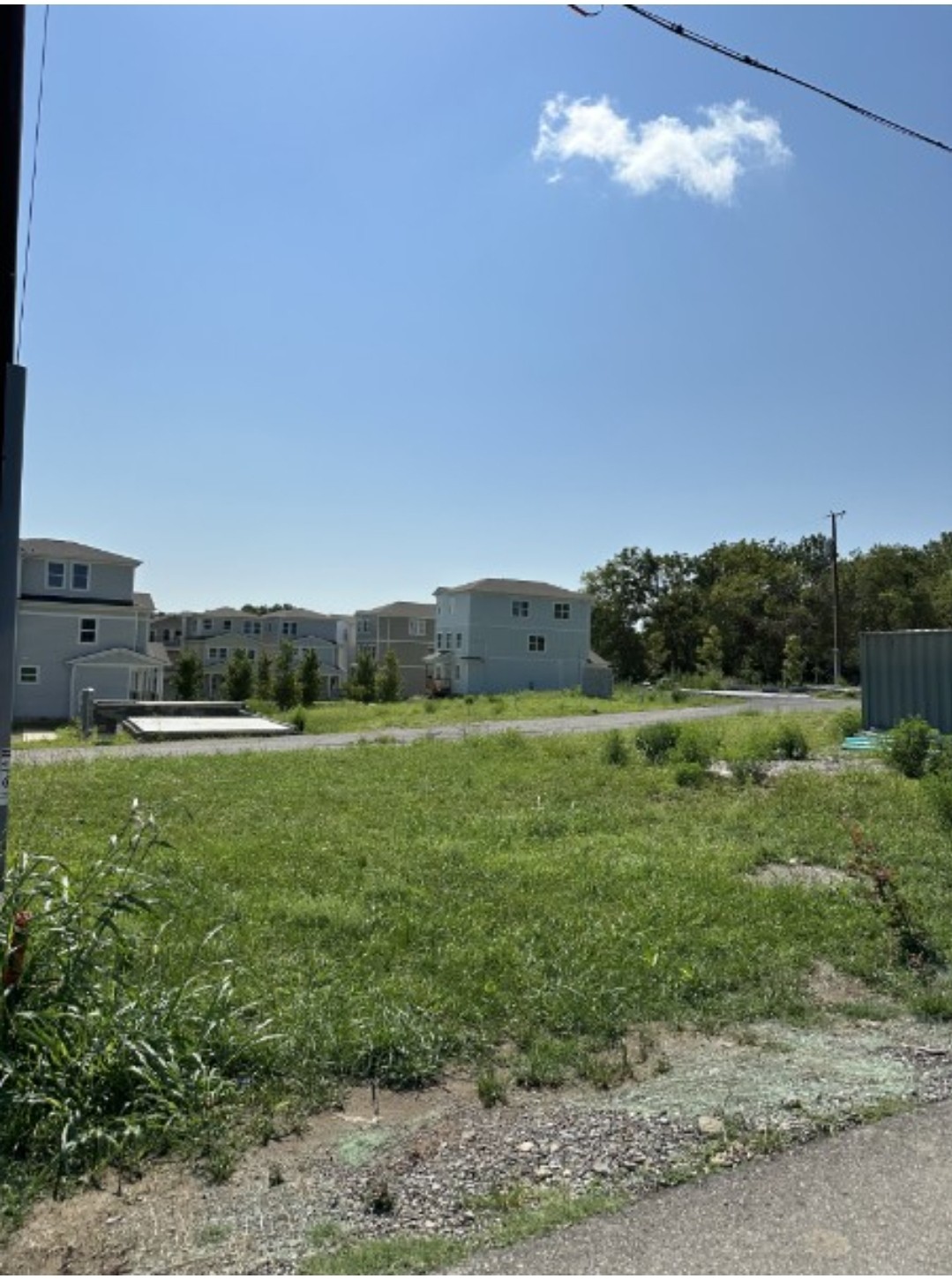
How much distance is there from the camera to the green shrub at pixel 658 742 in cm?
1442

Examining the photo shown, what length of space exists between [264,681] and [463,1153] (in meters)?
40.8

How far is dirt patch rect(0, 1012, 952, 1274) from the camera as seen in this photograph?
7.99 feet

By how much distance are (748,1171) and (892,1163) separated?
0.47m

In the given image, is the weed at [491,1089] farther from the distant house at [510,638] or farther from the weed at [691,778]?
the distant house at [510,638]

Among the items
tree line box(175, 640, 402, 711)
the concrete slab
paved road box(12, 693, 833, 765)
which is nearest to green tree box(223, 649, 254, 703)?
tree line box(175, 640, 402, 711)

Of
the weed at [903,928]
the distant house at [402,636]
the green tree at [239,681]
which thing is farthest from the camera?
the distant house at [402,636]

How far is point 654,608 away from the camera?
68125 millimetres

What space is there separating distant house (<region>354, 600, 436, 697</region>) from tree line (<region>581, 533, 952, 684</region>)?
42.5ft

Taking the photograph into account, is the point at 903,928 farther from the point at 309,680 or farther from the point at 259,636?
the point at 259,636

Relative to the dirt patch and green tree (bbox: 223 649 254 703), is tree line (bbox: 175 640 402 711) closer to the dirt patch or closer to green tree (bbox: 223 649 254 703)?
green tree (bbox: 223 649 254 703)

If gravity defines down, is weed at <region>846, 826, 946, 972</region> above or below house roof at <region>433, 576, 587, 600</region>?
below

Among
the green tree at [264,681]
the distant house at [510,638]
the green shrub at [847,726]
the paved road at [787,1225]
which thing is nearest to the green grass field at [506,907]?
the paved road at [787,1225]

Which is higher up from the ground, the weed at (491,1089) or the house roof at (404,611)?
the house roof at (404,611)

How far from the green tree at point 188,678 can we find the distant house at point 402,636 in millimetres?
23221
